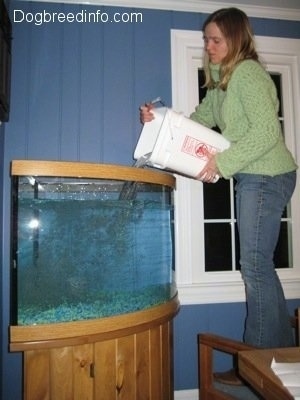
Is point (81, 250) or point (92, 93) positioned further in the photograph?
point (92, 93)

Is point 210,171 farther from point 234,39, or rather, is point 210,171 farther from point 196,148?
point 234,39

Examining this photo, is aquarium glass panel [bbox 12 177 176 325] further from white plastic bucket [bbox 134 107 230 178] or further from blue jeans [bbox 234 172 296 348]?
blue jeans [bbox 234 172 296 348]

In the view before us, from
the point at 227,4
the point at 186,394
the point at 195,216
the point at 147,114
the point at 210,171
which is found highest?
the point at 227,4

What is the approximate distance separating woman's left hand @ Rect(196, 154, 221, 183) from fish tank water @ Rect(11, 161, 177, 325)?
6.4 inches

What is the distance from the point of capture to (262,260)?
1119mm

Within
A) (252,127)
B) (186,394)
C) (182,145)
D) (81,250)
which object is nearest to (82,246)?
(81,250)

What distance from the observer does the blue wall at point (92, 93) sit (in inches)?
61.0

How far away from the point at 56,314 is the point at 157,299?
0.37 meters

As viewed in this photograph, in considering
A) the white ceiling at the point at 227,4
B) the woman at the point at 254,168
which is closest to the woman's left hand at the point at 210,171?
the woman at the point at 254,168

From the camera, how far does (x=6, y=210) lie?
4.85 ft

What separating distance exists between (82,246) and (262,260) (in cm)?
65

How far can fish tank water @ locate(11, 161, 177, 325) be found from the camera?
0.97 meters

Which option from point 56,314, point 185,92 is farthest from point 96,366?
point 185,92

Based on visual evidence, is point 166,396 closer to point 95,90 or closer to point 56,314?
point 56,314
